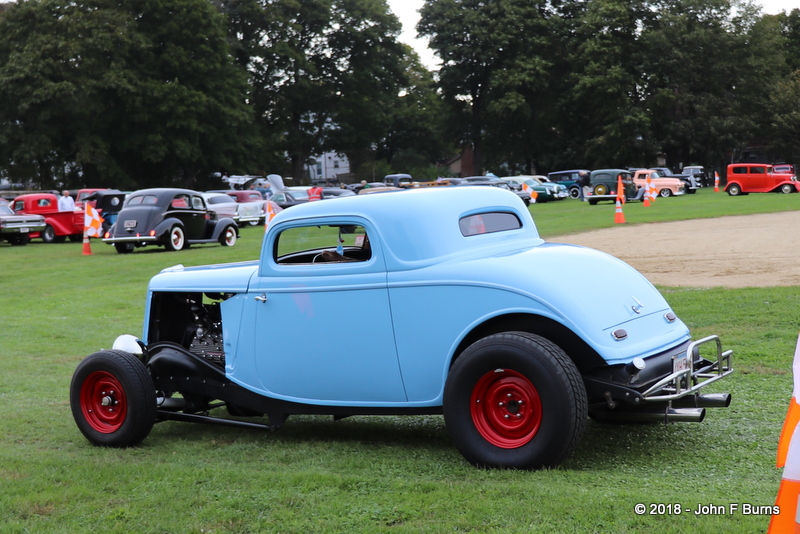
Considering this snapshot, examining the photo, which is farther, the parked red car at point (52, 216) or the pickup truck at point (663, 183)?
the pickup truck at point (663, 183)

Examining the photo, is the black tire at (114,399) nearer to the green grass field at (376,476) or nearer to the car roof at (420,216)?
the green grass field at (376,476)

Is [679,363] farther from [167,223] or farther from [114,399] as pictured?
[167,223]

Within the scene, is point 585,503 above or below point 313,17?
below

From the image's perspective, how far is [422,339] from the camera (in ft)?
16.5

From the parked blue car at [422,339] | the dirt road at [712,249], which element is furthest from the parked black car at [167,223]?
the parked blue car at [422,339]

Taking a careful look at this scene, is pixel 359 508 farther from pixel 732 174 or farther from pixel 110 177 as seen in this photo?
pixel 110 177

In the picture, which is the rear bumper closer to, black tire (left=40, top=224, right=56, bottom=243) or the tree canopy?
black tire (left=40, top=224, right=56, bottom=243)

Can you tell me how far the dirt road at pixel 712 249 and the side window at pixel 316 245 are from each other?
26.0 ft

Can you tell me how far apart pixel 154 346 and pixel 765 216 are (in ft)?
78.0

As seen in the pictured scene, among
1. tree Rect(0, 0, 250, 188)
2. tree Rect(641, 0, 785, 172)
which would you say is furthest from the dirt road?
tree Rect(641, 0, 785, 172)

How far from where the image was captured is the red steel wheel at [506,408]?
4609 millimetres

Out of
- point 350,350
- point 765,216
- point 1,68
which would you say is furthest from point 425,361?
point 1,68

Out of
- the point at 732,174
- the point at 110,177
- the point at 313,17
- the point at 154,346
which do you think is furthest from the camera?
the point at 313,17

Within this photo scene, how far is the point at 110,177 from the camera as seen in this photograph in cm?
5059
